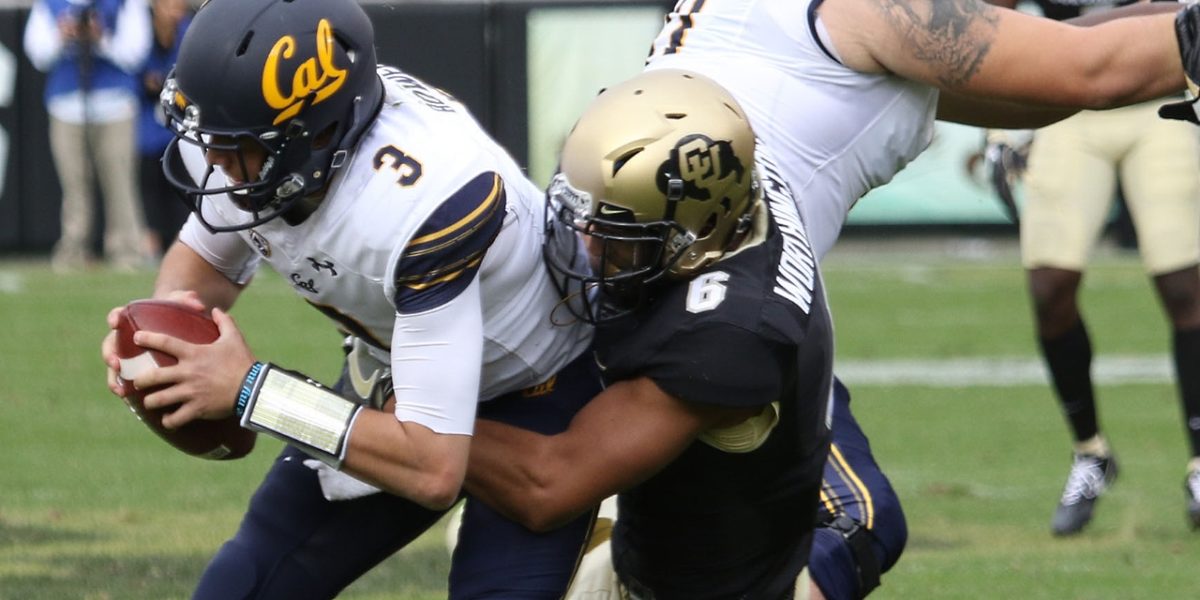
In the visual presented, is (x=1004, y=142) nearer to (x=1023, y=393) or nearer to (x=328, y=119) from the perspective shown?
(x=1023, y=393)

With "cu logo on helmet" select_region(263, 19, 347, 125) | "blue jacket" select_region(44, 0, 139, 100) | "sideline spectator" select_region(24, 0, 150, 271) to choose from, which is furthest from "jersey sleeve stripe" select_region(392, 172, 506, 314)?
"blue jacket" select_region(44, 0, 139, 100)

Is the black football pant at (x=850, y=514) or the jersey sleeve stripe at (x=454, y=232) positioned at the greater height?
the jersey sleeve stripe at (x=454, y=232)

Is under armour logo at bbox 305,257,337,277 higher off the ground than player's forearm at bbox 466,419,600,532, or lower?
higher

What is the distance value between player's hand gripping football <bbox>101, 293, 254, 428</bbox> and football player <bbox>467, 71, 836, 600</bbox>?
477mm

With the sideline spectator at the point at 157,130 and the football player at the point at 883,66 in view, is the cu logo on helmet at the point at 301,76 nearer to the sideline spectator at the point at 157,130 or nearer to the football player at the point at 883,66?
the football player at the point at 883,66

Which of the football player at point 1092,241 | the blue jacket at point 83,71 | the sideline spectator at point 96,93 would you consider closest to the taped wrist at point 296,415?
Result: the football player at point 1092,241

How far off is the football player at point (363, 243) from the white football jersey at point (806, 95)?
0.60m

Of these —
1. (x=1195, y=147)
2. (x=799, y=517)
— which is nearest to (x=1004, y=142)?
(x=1195, y=147)

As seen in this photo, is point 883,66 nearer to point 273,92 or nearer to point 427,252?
point 427,252

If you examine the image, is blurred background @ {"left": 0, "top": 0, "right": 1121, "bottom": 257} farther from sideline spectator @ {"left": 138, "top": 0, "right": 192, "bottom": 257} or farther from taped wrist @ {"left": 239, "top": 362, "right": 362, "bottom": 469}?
taped wrist @ {"left": 239, "top": 362, "right": 362, "bottom": 469}

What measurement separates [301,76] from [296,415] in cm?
56

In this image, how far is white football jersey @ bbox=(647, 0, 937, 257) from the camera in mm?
3816

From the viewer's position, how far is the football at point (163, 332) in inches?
123

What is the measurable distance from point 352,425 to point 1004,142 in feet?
10.7
